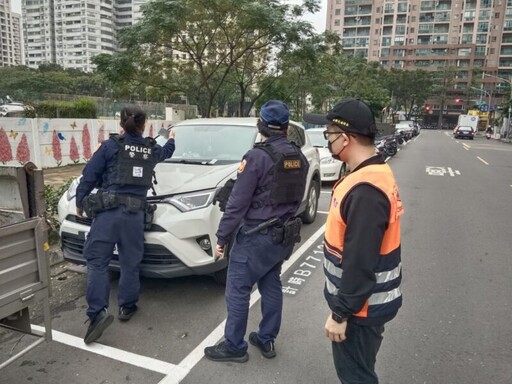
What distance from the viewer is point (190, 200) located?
377 cm

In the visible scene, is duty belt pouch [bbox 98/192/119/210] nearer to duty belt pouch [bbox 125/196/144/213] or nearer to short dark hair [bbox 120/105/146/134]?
duty belt pouch [bbox 125/196/144/213]

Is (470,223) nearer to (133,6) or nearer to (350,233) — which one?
(350,233)

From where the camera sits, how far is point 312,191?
6.91 metres

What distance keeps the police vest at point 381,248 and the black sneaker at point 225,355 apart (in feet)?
4.40

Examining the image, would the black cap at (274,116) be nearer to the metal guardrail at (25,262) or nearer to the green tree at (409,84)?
the metal guardrail at (25,262)

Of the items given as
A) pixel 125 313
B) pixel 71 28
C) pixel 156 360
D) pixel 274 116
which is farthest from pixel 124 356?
pixel 71 28

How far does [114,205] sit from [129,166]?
0.33 m

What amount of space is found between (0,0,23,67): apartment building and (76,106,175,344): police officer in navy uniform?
16016 cm

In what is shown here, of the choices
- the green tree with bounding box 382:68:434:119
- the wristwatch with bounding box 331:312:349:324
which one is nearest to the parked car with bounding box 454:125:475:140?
the green tree with bounding box 382:68:434:119

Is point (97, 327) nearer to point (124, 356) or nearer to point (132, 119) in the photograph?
point (124, 356)

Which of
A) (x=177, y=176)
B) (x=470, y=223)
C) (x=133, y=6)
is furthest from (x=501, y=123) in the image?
(x=133, y=6)

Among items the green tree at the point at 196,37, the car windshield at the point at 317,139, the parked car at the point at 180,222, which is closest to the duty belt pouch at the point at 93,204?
the parked car at the point at 180,222

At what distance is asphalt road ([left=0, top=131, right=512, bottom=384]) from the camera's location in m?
2.88

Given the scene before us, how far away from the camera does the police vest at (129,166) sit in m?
3.25
